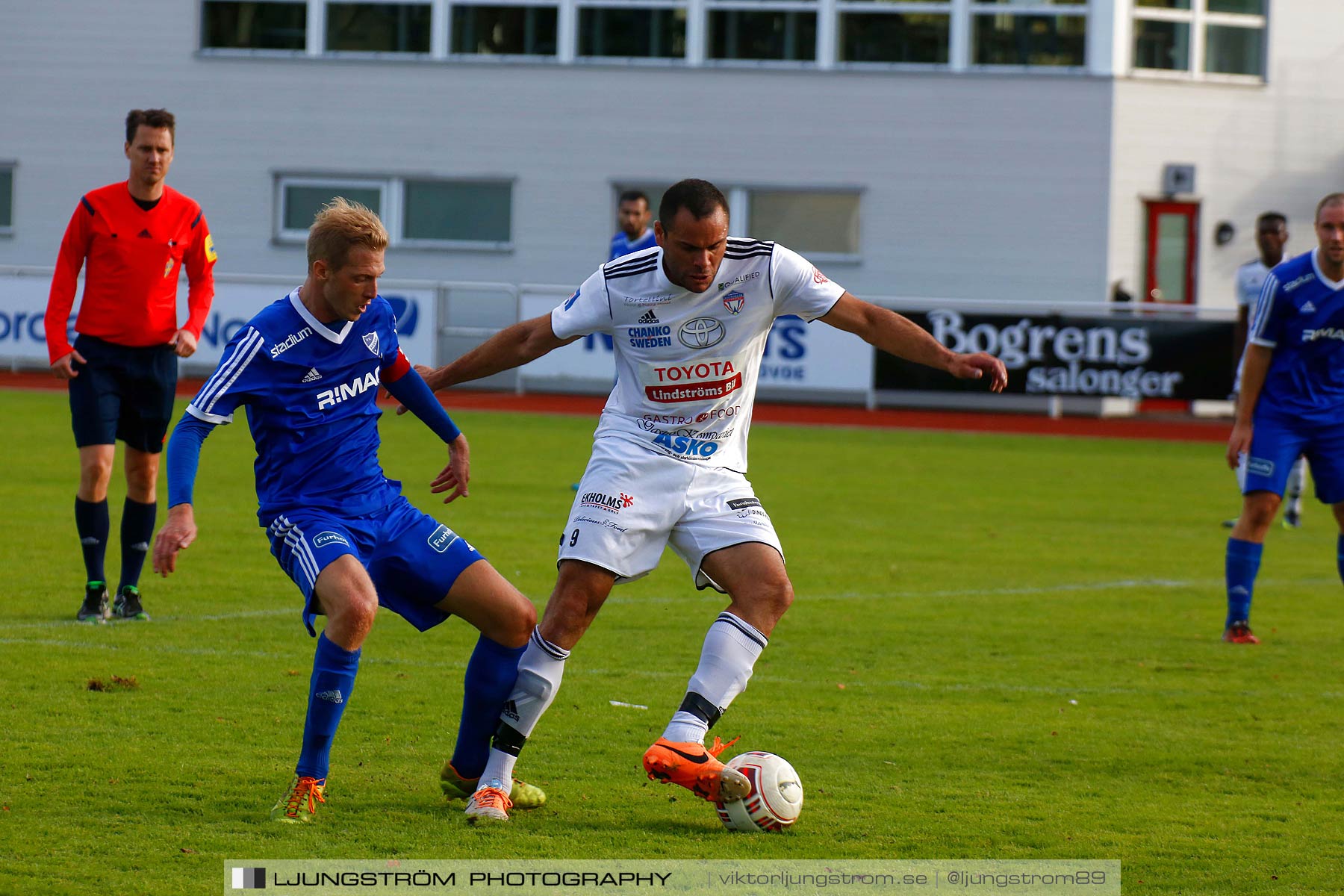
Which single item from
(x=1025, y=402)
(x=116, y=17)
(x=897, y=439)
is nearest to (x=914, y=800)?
(x=897, y=439)

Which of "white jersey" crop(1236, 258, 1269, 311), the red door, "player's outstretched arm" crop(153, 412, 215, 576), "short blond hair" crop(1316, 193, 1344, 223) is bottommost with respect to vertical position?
"player's outstretched arm" crop(153, 412, 215, 576)

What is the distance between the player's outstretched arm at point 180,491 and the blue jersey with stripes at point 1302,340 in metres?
5.35

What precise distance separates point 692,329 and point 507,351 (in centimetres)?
62

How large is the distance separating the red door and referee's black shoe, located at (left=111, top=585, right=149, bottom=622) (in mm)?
19494

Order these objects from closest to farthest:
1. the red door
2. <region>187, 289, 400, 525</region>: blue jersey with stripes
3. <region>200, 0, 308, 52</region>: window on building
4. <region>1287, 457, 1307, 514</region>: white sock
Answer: <region>187, 289, 400, 525</region>: blue jersey with stripes, <region>1287, 457, 1307, 514</region>: white sock, the red door, <region>200, 0, 308, 52</region>: window on building

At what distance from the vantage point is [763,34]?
25.2 m

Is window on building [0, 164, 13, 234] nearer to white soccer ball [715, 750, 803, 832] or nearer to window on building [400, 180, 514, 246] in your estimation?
window on building [400, 180, 514, 246]

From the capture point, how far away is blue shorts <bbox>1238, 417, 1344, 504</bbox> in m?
8.11

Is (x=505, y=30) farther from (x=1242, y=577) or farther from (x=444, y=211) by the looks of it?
(x=1242, y=577)

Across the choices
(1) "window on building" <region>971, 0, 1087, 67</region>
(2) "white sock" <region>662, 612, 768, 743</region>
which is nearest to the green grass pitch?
(2) "white sock" <region>662, 612, 768, 743</region>

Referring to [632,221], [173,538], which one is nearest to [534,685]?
[173,538]

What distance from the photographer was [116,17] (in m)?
26.4

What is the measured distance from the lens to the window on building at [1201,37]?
24.4 m

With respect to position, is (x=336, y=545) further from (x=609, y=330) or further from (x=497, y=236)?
(x=497, y=236)
